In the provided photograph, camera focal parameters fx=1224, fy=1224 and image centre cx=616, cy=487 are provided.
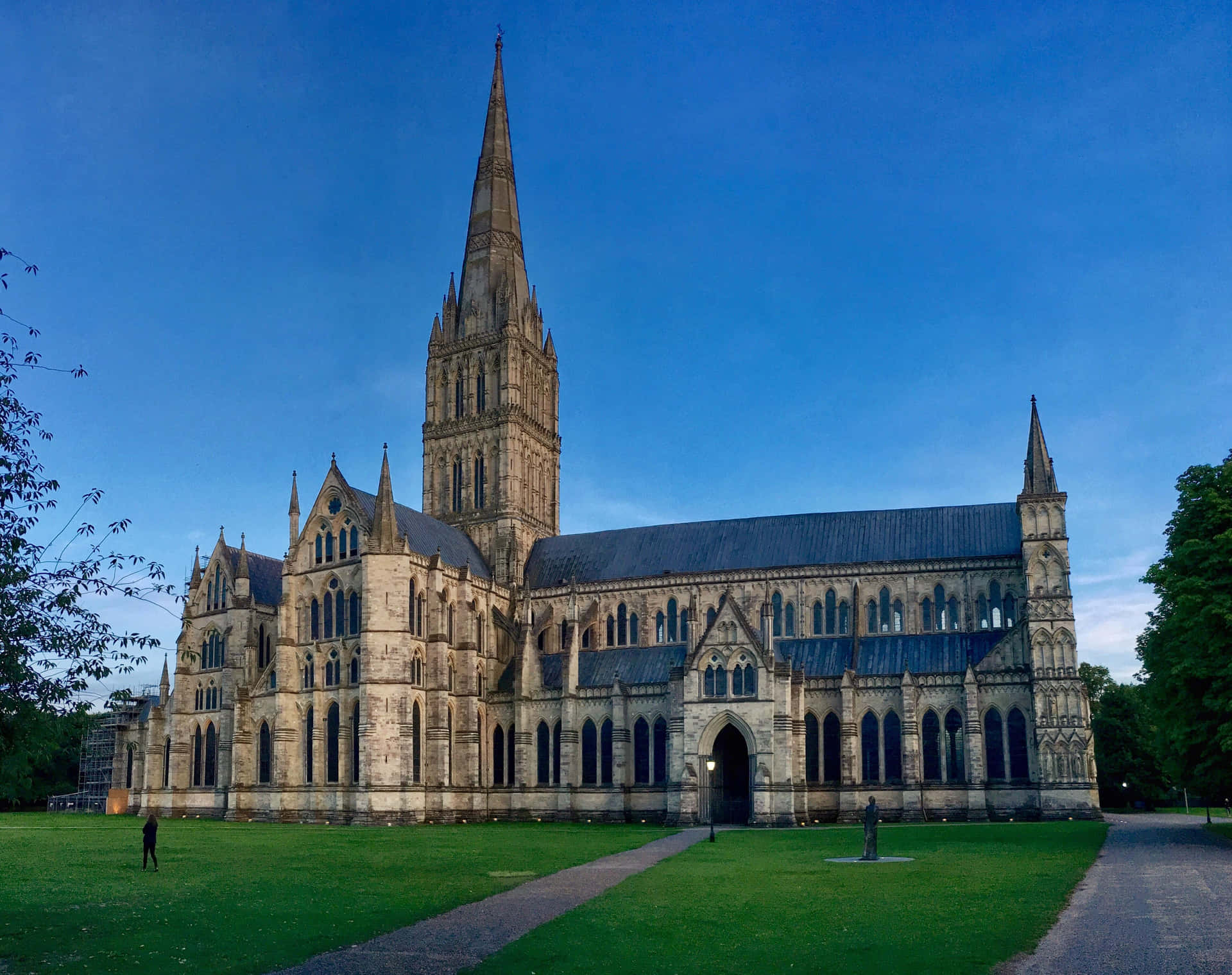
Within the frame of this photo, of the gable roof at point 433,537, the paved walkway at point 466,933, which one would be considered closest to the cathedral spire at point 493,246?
the gable roof at point 433,537

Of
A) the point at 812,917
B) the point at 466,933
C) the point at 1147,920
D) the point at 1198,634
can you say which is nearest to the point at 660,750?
the point at 1198,634

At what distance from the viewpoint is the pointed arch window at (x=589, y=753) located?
234ft

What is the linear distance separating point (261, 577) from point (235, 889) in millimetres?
57071

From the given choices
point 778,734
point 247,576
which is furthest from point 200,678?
point 778,734

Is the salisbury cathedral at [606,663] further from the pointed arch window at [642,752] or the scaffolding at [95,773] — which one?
the scaffolding at [95,773]

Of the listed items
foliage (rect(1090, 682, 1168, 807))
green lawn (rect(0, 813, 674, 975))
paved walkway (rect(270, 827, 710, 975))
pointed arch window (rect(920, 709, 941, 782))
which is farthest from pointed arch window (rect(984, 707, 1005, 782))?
paved walkway (rect(270, 827, 710, 975))

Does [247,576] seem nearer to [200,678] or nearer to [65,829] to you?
[200,678]

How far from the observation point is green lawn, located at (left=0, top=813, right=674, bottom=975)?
21.1 m

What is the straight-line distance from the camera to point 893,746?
2594 inches

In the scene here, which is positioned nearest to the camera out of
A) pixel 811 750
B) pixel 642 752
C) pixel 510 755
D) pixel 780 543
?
pixel 811 750

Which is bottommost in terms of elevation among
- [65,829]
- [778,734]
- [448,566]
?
[65,829]

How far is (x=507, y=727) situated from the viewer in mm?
75125

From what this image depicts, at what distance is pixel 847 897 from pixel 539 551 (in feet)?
197

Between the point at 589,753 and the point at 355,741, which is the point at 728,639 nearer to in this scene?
the point at 589,753
